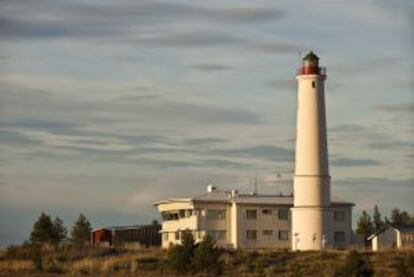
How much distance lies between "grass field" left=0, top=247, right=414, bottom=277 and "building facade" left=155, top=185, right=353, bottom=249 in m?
10.7

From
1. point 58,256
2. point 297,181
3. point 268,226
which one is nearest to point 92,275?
point 58,256

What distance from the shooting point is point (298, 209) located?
72.3 m

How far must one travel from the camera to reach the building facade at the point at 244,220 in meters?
77.8

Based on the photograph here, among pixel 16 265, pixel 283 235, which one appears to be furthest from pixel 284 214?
pixel 16 265

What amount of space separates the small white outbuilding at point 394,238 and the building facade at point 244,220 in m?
2.05

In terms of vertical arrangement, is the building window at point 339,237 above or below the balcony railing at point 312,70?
below

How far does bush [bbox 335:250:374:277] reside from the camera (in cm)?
5312

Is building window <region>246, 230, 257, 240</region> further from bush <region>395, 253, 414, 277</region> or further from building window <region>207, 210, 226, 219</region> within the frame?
bush <region>395, 253, 414, 277</region>

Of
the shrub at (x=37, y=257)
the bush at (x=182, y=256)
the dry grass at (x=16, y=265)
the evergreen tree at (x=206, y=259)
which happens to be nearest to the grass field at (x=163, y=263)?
the dry grass at (x=16, y=265)

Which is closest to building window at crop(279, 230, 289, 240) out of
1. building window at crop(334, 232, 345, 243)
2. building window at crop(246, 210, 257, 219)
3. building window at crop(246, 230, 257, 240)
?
building window at crop(246, 230, 257, 240)

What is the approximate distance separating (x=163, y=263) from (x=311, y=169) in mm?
15571

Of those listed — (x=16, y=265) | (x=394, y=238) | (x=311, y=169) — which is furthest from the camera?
(x=394, y=238)

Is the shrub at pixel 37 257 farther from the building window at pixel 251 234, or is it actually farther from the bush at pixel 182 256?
the building window at pixel 251 234

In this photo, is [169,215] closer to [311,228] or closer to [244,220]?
[244,220]
